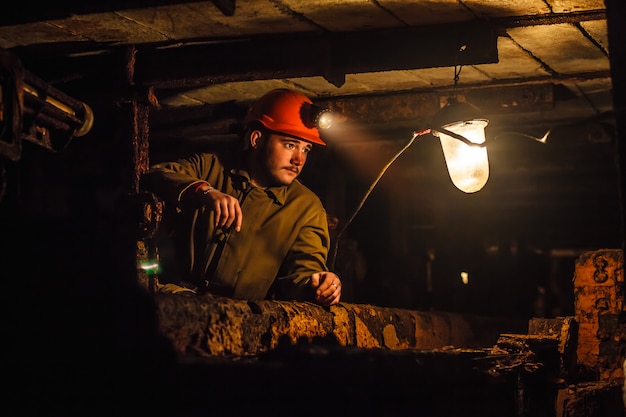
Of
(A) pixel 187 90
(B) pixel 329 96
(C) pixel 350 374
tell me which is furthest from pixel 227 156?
(C) pixel 350 374

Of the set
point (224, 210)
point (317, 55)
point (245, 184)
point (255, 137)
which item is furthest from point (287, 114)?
point (224, 210)

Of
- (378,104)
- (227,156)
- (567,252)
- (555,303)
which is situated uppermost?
(378,104)

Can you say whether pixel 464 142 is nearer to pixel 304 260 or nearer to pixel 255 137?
pixel 304 260

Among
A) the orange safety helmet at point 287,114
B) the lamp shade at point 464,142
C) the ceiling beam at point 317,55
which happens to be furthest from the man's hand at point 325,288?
the lamp shade at point 464,142

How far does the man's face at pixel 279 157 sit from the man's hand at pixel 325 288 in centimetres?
108

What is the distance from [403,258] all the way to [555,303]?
188 inches

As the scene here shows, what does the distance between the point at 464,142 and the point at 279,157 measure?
1.48 metres

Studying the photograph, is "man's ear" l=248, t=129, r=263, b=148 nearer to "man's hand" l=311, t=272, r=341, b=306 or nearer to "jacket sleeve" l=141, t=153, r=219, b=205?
"jacket sleeve" l=141, t=153, r=219, b=205

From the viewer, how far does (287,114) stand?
651 cm

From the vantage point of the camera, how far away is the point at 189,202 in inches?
221

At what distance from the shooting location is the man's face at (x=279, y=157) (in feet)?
21.3

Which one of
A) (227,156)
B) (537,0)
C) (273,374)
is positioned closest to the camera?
(273,374)

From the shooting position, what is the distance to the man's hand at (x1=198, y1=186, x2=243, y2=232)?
520 centimetres

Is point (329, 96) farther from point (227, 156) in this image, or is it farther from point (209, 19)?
point (209, 19)
